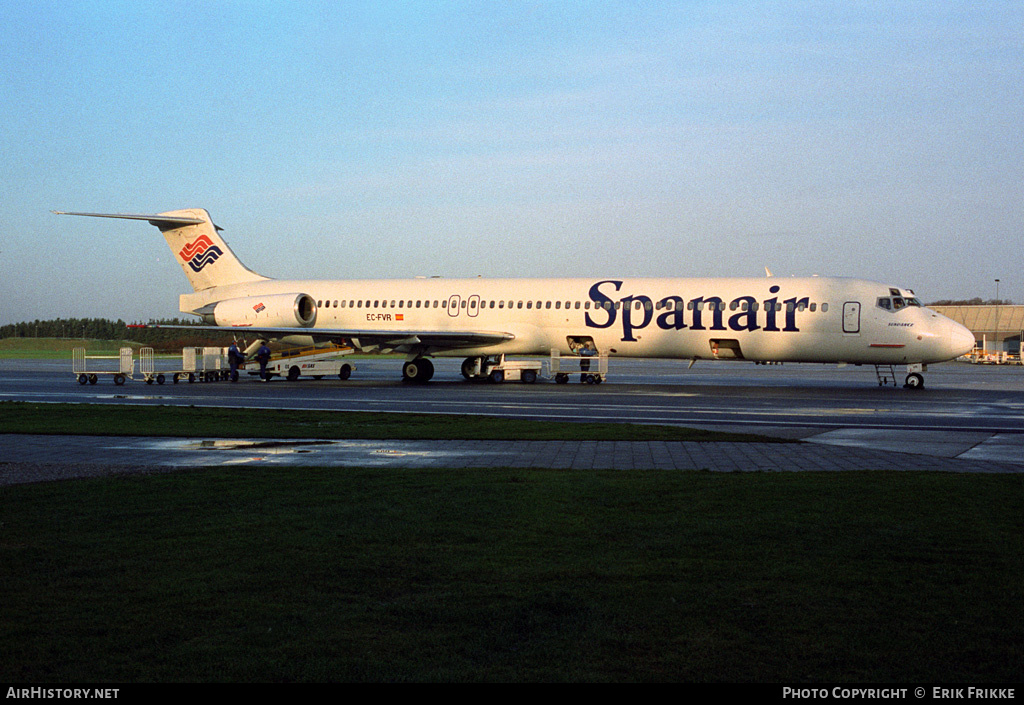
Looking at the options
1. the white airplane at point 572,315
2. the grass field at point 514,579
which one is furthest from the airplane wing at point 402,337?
the grass field at point 514,579

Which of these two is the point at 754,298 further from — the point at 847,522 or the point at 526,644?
the point at 526,644

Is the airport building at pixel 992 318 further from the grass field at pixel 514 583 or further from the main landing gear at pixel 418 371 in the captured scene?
the grass field at pixel 514 583

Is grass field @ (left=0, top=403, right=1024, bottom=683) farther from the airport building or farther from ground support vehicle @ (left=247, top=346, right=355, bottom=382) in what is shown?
the airport building

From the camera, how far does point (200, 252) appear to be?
43500mm

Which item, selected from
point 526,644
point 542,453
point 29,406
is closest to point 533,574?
point 526,644

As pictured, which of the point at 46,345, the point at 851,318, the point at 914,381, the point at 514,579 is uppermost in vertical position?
the point at 851,318

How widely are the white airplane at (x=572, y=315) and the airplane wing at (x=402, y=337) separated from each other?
56 mm

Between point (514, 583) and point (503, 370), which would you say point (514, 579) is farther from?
point (503, 370)

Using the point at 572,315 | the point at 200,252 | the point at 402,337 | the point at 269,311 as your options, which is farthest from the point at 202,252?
the point at 572,315

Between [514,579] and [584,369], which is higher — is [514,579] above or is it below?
below

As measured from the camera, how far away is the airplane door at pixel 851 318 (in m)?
31.1

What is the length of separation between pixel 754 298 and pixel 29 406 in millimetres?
21926

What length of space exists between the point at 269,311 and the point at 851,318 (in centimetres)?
2293

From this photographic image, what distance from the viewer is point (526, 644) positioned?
4844mm
